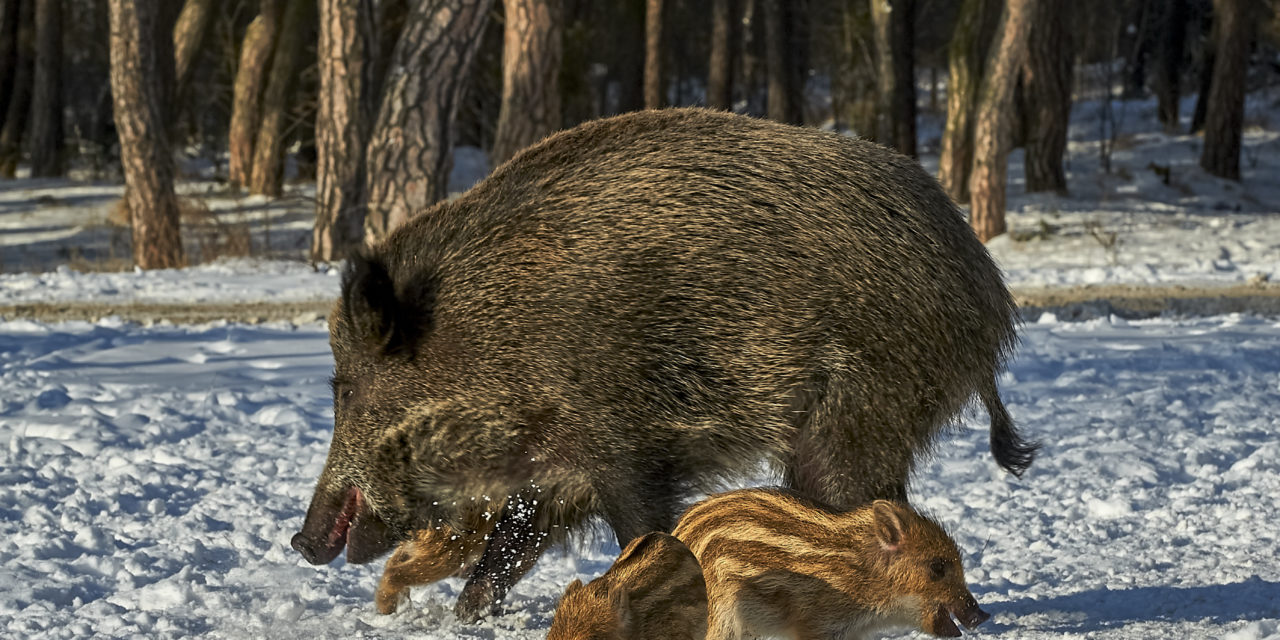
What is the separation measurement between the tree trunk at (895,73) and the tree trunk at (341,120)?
9783mm

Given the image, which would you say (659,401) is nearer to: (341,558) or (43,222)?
(341,558)

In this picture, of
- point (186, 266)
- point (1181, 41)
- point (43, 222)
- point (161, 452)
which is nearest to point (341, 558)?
point (161, 452)

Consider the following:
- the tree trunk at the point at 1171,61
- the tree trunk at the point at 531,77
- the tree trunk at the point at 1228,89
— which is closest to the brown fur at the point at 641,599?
the tree trunk at the point at 531,77

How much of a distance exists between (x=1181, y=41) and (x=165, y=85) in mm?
22834

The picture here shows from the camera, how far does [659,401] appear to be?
157 inches

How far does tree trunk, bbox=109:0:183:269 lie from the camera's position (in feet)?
46.7

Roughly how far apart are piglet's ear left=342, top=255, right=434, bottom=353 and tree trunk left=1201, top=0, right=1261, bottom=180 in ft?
69.6

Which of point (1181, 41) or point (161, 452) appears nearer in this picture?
point (161, 452)

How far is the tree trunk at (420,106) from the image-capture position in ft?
40.5

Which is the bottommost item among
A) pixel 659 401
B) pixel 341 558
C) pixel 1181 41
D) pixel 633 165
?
pixel 341 558

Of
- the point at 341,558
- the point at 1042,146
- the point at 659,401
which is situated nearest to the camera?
the point at 659,401

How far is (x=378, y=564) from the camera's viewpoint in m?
5.11

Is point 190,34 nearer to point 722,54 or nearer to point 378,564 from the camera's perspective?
point 722,54

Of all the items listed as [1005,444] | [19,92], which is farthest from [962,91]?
[19,92]
